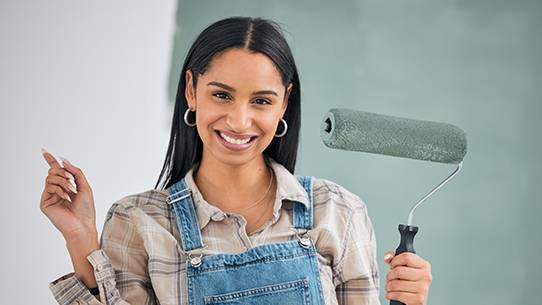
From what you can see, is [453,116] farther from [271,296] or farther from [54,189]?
[54,189]

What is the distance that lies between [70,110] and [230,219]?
2.56 ft

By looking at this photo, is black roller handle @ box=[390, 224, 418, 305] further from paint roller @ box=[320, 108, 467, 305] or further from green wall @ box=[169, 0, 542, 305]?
green wall @ box=[169, 0, 542, 305]

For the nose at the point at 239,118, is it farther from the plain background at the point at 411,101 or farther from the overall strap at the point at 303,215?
the plain background at the point at 411,101

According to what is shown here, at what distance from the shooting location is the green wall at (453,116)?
9.59ft

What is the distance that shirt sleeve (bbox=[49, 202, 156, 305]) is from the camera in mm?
1551

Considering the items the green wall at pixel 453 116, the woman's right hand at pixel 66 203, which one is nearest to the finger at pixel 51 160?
the woman's right hand at pixel 66 203

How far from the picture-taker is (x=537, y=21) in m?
3.07

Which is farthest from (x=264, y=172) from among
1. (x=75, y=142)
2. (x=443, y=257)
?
(x=443, y=257)

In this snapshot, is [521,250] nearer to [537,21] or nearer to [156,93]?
[537,21]

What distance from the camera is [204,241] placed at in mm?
1668

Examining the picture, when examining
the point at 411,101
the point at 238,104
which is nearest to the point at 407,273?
the point at 238,104

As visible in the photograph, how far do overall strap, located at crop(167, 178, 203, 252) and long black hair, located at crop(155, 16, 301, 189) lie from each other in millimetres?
65

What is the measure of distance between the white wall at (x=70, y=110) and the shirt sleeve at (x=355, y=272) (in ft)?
2.76

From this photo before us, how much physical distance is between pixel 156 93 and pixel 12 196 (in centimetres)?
50
